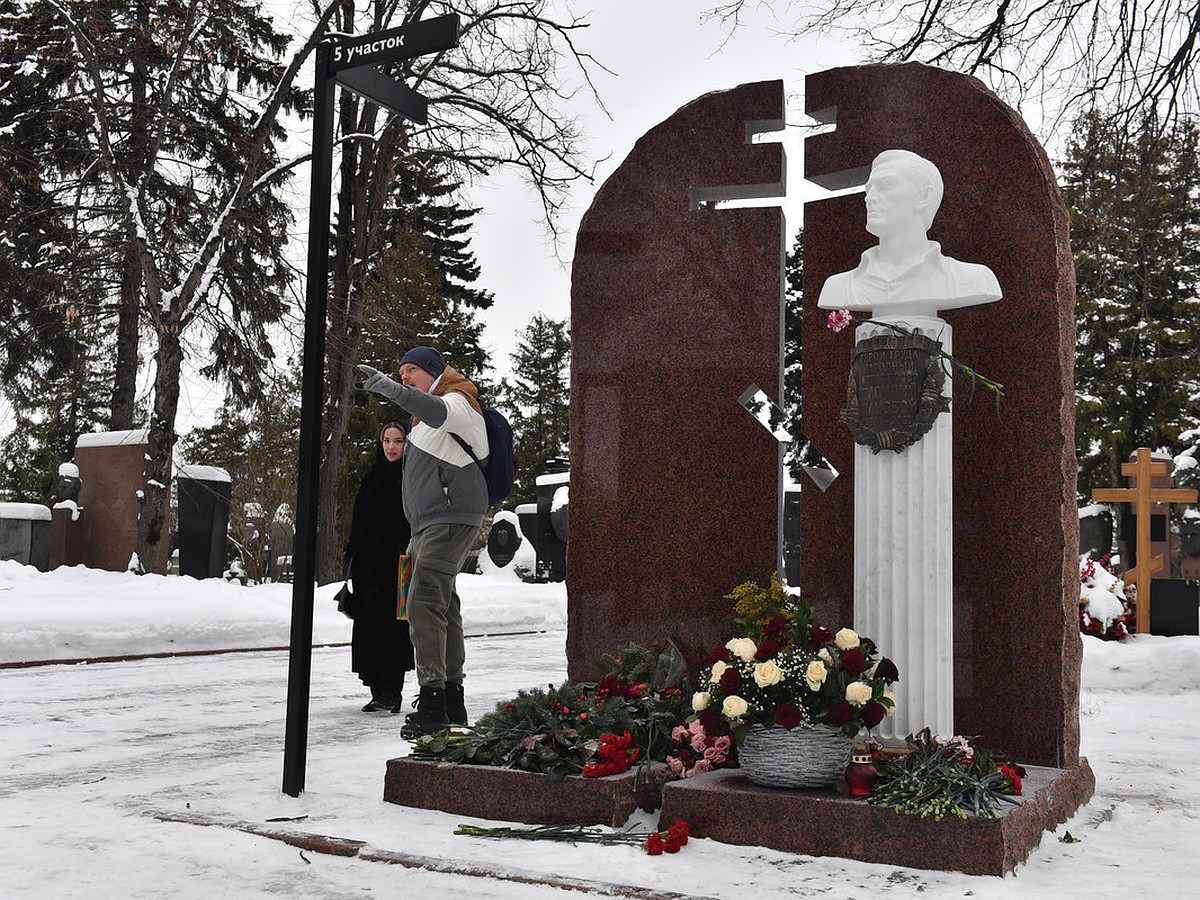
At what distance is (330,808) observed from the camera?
14.6 feet

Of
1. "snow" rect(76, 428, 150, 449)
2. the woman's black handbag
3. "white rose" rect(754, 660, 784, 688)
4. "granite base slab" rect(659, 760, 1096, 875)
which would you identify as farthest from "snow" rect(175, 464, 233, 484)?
"white rose" rect(754, 660, 784, 688)

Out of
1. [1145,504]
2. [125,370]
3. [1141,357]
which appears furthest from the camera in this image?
[1141,357]

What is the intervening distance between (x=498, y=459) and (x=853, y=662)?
100.0 inches

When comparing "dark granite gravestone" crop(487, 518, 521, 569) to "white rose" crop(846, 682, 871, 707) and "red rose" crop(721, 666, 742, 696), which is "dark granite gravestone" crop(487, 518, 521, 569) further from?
"white rose" crop(846, 682, 871, 707)

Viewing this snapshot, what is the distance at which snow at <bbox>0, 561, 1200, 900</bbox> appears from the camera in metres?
3.51

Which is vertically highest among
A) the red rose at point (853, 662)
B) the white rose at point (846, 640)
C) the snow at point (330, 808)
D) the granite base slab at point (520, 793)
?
the white rose at point (846, 640)

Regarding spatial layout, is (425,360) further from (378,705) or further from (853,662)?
(853,662)

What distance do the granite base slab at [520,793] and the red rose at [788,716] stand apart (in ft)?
2.16

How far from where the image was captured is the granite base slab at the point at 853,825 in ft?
12.0

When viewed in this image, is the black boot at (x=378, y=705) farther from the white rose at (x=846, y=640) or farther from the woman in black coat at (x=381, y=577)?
the white rose at (x=846, y=640)

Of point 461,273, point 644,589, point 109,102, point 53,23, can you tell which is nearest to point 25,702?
point 644,589

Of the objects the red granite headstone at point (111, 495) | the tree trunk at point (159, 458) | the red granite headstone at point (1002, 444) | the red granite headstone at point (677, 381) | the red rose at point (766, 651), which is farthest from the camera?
the red granite headstone at point (111, 495)

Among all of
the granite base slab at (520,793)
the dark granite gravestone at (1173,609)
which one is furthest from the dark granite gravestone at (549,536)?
the granite base slab at (520,793)

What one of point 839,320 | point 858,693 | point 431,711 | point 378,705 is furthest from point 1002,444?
point 378,705
